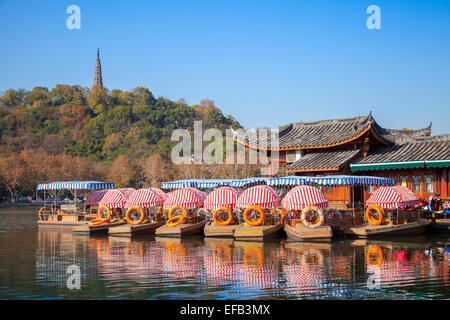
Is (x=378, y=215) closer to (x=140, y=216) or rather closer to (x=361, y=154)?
(x=361, y=154)

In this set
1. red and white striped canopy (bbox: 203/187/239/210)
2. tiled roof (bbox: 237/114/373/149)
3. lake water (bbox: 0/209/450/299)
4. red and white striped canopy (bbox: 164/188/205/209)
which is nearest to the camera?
lake water (bbox: 0/209/450/299)

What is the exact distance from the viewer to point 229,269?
1695 cm

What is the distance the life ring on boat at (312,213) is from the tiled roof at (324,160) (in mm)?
8511

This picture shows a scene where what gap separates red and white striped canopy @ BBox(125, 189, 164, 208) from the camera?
29.8 meters

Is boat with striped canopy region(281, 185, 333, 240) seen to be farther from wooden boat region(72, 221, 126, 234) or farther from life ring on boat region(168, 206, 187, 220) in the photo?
wooden boat region(72, 221, 126, 234)

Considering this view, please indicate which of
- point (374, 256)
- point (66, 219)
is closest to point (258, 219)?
point (374, 256)

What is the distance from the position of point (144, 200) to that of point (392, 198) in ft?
44.3

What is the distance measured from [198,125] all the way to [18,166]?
167ft

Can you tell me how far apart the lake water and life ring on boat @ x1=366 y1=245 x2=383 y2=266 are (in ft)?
0.12

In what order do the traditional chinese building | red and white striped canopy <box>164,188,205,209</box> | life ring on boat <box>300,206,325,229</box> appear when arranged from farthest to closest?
the traditional chinese building, red and white striped canopy <box>164,188,205,209</box>, life ring on boat <box>300,206,325,229</box>

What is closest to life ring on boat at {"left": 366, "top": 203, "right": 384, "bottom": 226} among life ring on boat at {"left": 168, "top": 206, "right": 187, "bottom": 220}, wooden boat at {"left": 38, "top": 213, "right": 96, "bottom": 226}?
life ring on boat at {"left": 168, "top": 206, "right": 187, "bottom": 220}

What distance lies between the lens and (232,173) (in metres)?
60.8
